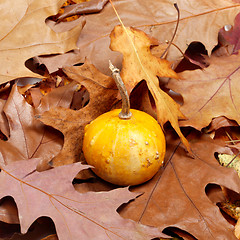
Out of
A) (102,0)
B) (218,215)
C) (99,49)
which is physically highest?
(102,0)

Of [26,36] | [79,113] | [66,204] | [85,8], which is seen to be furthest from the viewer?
[85,8]

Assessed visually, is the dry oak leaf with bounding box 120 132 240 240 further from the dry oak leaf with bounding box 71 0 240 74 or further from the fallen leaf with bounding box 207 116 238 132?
the dry oak leaf with bounding box 71 0 240 74

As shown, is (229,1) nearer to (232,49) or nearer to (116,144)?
(232,49)

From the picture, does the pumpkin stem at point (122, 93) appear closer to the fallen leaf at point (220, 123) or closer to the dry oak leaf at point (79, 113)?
the dry oak leaf at point (79, 113)

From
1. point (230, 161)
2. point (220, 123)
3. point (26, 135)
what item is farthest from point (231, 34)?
point (26, 135)

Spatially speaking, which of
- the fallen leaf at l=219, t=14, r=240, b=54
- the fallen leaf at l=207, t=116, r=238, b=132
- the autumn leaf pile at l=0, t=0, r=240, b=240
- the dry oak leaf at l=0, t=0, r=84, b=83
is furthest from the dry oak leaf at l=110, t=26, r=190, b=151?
the fallen leaf at l=219, t=14, r=240, b=54

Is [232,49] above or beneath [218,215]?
above

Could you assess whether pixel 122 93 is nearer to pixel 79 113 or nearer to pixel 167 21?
pixel 79 113

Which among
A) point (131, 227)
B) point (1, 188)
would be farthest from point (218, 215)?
point (1, 188)
